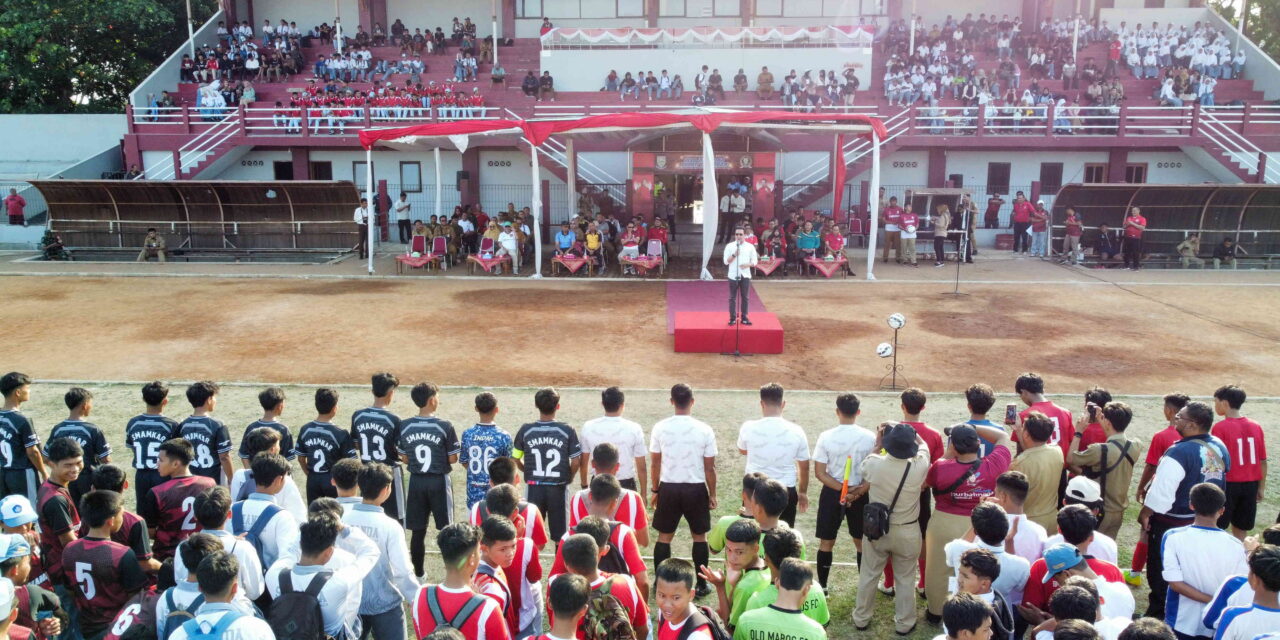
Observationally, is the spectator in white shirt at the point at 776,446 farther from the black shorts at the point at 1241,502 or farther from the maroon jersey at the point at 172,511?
the maroon jersey at the point at 172,511

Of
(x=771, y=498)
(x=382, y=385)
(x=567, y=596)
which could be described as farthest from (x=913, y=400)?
(x=382, y=385)

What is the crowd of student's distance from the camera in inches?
150

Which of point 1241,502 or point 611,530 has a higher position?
point 611,530

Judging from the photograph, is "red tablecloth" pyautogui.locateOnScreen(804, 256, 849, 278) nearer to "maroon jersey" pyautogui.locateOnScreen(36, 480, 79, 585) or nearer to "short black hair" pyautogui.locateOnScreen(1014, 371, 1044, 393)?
"short black hair" pyautogui.locateOnScreen(1014, 371, 1044, 393)

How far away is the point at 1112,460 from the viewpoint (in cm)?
607

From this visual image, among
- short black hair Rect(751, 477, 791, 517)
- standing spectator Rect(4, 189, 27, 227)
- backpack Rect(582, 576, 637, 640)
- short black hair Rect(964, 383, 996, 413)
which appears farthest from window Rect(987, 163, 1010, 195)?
standing spectator Rect(4, 189, 27, 227)

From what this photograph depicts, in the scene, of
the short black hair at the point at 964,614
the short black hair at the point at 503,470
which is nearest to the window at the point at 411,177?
the short black hair at the point at 503,470

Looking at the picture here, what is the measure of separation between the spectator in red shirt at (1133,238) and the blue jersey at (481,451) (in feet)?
65.4

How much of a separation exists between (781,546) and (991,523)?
116 cm

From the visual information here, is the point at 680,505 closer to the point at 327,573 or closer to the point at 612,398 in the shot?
the point at 612,398

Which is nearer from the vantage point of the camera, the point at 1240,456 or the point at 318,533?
the point at 318,533

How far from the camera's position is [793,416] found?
10.1 meters

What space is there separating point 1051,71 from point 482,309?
22.9 meters

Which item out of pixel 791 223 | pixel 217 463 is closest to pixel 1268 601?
pixel 217 463
